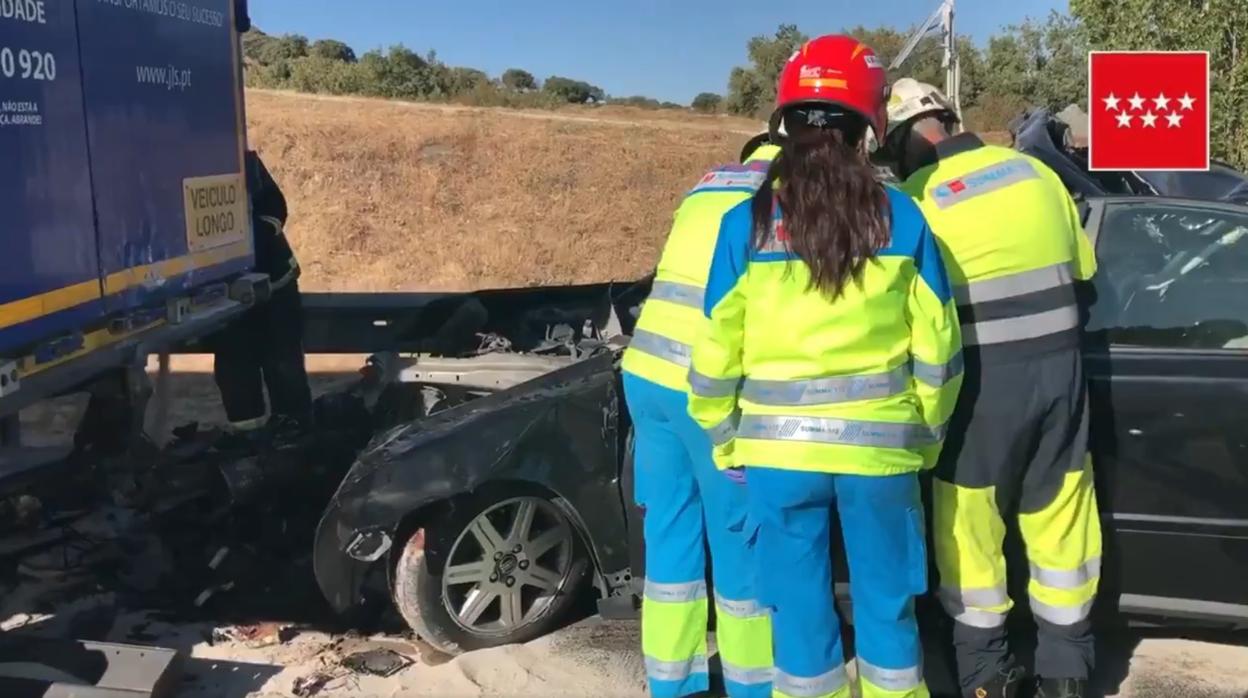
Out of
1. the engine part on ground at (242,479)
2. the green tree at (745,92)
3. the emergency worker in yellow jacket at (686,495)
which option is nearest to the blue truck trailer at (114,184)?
the engine part on ground at (242,479)

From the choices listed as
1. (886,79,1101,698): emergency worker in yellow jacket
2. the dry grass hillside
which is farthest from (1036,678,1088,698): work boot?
the dry grass hillside

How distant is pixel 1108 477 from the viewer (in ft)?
11.4

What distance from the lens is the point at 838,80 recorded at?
109 inches

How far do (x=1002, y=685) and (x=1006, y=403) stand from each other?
0.83 metres

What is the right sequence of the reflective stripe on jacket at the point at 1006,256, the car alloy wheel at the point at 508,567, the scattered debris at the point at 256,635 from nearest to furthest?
1. the reflective stripe on jacket at the point at 1006,256
2. the car alloy wheel at the point at 508,567
3. the scattered debris at the point at 256,635

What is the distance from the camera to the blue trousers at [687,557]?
326 cm

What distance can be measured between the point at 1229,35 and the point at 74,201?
10306 mm

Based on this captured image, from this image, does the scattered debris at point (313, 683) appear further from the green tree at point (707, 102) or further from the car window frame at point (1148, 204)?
the green tree at point (707, 102)

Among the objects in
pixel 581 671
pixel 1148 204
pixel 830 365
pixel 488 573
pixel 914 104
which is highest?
pixel 914 104

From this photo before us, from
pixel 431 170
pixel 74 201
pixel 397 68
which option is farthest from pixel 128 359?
pixel 397 68

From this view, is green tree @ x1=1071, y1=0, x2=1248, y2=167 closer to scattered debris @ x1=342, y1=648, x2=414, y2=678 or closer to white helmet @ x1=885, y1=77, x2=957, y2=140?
white helmet @ x1=885, y1=77, x2=957, y2=140

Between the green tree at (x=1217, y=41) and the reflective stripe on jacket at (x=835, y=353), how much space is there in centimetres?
921

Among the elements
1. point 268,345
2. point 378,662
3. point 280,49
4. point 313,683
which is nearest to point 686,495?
point 378,662

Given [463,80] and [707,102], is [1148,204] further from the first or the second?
[707,102]
